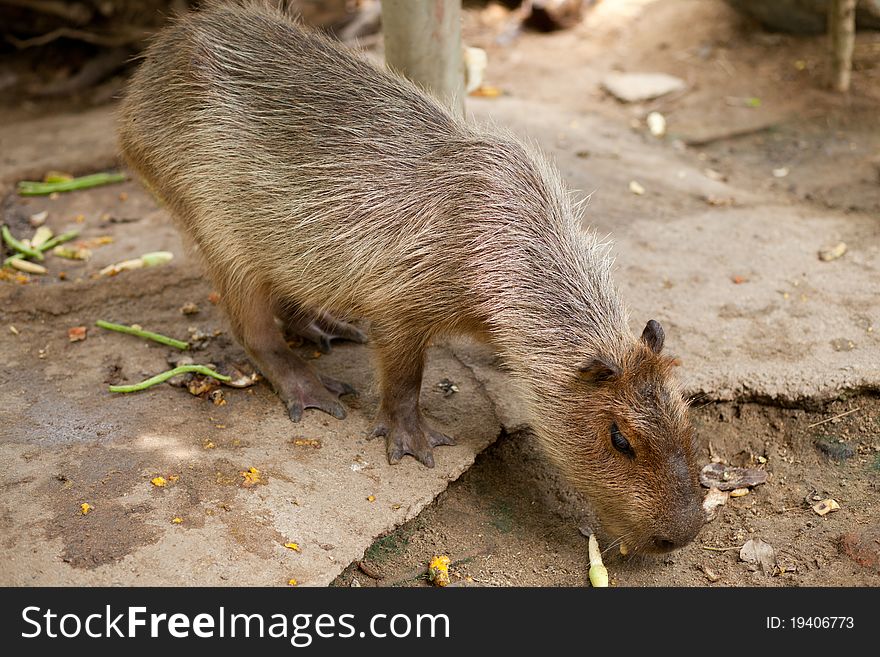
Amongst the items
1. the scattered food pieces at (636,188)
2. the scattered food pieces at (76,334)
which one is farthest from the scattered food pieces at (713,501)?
the scattered food pieces at (76,334)

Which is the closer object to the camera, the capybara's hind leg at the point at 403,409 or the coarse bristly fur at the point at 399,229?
the coarse bristly fur at the point at 399,229

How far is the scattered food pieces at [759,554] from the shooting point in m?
3.89

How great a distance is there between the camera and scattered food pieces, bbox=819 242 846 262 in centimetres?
555

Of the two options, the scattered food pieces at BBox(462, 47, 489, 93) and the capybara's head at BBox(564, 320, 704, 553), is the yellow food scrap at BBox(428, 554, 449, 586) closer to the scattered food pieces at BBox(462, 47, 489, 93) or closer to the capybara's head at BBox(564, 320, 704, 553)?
the capybara's head at BBox(564, 320, 704, 553)

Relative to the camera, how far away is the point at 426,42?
519 cm

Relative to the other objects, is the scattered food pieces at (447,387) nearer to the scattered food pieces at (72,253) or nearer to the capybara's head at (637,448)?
the capybara's head at (637,448)

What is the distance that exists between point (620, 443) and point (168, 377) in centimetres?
221

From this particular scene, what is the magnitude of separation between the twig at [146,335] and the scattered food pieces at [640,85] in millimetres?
4898

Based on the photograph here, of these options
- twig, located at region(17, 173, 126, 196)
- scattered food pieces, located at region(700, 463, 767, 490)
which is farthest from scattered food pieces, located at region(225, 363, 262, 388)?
twig, located at region(17, 173, 126, 196)

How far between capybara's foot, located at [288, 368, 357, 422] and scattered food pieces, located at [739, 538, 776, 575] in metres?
1.89

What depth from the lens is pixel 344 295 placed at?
428 cm

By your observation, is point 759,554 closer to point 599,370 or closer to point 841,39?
point 599,370
